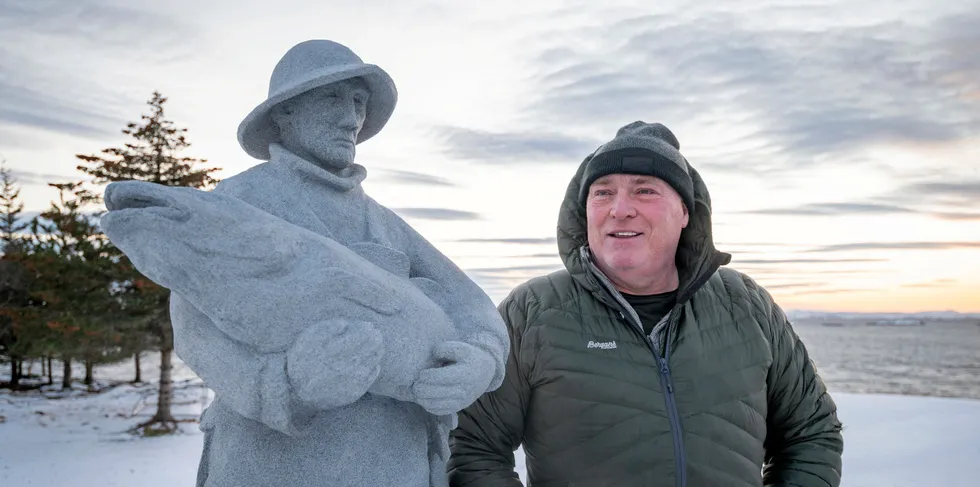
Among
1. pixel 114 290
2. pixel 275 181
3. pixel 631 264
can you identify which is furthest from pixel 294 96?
pixel 114 290

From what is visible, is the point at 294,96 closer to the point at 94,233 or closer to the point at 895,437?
the point at 895,437

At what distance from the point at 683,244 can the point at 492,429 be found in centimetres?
143

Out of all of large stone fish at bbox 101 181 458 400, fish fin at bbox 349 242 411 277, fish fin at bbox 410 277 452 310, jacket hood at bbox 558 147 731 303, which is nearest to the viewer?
large stone fish at bbox 101 181 458 400

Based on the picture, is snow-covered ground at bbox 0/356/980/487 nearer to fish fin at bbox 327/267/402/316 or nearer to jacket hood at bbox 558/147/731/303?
jacket hood at bbox 558/147/731/303

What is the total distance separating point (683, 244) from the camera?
3.92m

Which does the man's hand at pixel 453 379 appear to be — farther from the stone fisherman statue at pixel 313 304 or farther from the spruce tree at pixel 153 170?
the spruce tree at pixel 153 170

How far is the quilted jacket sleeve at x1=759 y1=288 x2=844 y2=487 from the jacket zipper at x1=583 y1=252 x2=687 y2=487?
704 millimetres

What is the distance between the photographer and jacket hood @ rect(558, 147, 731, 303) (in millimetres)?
3691

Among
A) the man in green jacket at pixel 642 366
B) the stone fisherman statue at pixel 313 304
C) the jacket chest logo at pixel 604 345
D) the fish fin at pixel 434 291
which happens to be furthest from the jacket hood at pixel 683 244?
the fish fin at pixel 434 291

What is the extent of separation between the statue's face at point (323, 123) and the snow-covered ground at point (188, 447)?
883 cm

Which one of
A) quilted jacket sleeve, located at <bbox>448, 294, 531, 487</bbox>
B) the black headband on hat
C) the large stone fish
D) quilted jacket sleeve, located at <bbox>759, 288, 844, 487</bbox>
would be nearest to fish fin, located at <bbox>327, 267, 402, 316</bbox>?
the large stone fish

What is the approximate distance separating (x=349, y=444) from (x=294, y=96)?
4.68 ft

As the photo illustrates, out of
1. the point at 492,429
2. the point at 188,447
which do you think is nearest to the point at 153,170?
the point at 188,447

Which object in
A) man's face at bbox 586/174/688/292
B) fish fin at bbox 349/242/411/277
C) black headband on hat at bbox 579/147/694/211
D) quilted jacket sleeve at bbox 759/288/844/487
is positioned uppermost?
black headband on hat at bbox 579/147/694/211
